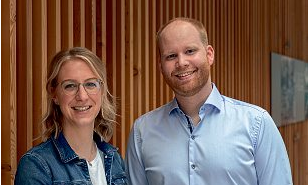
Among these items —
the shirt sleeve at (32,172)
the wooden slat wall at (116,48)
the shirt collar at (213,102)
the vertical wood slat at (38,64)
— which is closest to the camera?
the shirt sleeve at (32,172)

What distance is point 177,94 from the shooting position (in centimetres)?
193

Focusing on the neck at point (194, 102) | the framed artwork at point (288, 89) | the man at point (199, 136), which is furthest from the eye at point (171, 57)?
the framed artwork at point (288, 89)

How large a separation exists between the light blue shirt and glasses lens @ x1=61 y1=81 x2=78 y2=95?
398mm

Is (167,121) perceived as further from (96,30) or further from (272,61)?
(272,61)

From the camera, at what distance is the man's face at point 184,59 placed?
1.85m

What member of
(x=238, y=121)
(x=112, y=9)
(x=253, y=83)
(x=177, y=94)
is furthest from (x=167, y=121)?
(x=253, y=83)

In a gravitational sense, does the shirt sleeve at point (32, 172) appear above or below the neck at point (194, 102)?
below

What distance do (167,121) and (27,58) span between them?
70 cm

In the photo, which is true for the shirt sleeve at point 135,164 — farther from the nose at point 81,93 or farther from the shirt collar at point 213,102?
the nose at point 81,93

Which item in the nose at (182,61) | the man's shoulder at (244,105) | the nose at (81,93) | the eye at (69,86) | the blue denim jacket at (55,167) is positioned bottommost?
the blue denim jacket at (55,167)

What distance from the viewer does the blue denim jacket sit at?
156 cm

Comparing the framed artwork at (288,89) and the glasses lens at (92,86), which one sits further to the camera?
the framed artwork at (288,89)

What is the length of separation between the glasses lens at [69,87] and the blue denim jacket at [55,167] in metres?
0.17

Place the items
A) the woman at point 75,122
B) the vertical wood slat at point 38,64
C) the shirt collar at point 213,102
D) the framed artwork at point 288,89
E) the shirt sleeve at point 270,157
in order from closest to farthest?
the woman at point 75,122
the shirt sleeve at point 270,157
the shirt collar at point 213,102
the vertical wood slat at point 38,64
the framed artwork at point 288,89
